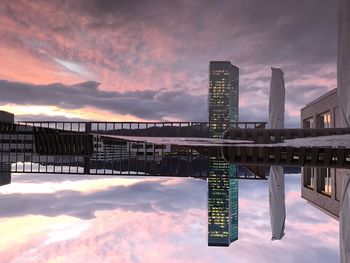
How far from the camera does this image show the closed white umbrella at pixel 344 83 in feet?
28.8

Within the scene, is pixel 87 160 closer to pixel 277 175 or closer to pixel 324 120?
→ pixel 277 175

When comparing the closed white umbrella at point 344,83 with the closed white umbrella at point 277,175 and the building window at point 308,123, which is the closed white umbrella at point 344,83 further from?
the building window at point 308,123

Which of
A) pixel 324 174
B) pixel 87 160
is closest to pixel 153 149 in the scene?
pixel 87 160

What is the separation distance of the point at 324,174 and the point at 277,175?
57.0ft

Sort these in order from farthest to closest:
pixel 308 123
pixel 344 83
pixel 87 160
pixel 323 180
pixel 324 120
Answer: pixel 308 123 → pixel 87 160 → pixel 323 180 → pixel 324 120 → pixel 344 83

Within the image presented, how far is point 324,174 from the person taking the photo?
2883cm

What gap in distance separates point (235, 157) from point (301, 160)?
9.56 ft

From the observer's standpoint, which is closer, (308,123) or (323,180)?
(323,180)

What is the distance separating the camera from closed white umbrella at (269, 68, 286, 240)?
42.7ft

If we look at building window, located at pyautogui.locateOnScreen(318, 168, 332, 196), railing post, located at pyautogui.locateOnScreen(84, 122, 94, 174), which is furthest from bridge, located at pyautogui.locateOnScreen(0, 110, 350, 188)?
building window, located at pyautogui.locateOnScreen(318, 168, 332, 196)

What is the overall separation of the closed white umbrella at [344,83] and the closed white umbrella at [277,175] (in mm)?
3042

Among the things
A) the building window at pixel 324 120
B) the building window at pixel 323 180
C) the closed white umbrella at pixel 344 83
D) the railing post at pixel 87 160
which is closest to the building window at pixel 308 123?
the building window at pixel 324 120

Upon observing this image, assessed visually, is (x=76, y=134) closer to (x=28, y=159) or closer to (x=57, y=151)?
(x=57, y=151)

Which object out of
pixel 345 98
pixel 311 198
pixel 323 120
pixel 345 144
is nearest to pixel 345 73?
pixel 345 98
